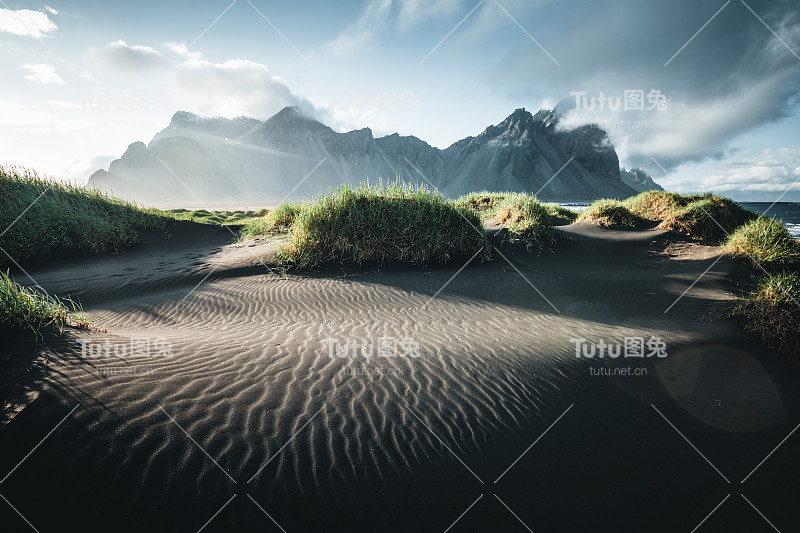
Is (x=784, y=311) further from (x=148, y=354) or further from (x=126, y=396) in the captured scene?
(x=148, y=354)

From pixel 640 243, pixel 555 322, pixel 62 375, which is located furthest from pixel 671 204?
pixel 62 375

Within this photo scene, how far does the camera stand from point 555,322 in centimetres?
470

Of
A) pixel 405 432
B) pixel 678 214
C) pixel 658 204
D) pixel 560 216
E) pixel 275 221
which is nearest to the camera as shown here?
pixel 405 432

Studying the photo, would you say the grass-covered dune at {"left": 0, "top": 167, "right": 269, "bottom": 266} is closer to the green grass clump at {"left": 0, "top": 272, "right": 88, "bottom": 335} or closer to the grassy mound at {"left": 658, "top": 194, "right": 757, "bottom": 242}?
the green grass clump at {"left": 0, "top": 272, "right": 88, "bottom": 335}

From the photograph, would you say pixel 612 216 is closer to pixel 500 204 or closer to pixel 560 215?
pixel 560 215

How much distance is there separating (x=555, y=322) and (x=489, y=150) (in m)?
157

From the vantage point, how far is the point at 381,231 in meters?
8.09

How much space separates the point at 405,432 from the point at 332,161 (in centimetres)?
13678

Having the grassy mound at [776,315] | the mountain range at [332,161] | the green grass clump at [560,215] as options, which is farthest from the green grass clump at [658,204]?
the mountain range at [332,161]

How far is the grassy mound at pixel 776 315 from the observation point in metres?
3.59

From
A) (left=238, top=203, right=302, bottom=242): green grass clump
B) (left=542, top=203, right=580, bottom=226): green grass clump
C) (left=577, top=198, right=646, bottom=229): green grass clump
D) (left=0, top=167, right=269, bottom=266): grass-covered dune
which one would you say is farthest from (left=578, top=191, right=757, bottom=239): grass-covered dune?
(left=0, top=167, right=269, bottom=266): grass-covered dune

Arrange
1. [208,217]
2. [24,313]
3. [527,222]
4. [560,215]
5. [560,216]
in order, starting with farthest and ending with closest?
[208,217], [560,215], [560,216], [527,222], [24,313]

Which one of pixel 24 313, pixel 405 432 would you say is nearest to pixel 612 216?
pixel 405 432

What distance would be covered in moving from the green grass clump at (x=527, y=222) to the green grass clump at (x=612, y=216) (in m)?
2.71
